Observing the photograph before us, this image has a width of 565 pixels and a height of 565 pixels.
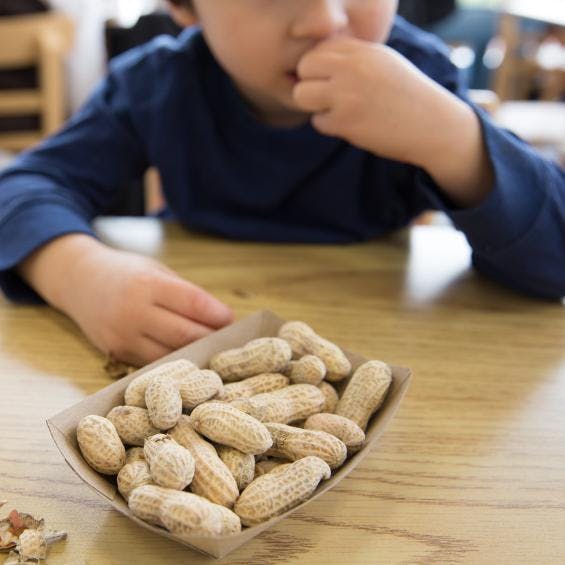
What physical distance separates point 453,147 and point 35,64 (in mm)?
1645

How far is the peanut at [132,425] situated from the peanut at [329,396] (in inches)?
5.2

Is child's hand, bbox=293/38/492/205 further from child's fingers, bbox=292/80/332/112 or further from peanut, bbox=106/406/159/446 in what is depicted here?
peanut, bbox=106/406/159/446

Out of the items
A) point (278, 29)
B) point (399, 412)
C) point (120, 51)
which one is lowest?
point (399, 412)

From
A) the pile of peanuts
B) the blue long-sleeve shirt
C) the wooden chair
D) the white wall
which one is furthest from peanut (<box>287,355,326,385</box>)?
the white wall

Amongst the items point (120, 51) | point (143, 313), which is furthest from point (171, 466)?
point (120, 51)

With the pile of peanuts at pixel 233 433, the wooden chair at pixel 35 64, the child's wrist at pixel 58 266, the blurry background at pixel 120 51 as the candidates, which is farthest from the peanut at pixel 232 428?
the wooden chair at pixel 35 64

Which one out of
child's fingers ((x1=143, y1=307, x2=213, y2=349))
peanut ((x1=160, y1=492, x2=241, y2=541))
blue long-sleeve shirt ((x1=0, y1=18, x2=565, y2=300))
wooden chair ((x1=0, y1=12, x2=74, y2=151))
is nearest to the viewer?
peanut ((x1=160, y1=492, x2=241, y2=541))

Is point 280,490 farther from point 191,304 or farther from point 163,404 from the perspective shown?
point 191,304

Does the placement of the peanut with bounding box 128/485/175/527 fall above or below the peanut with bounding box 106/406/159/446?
above

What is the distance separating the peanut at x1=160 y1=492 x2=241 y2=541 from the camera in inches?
14.1

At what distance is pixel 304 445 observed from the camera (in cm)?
44

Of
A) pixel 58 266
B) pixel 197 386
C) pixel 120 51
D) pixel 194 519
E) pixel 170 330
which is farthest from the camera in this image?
pixel 120 51

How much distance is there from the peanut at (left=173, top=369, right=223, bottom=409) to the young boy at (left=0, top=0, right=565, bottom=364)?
128 millimetres

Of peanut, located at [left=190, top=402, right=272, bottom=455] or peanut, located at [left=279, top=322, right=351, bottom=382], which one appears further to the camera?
peanut, located at [left=279, top=322, right=351, bottom=382]
